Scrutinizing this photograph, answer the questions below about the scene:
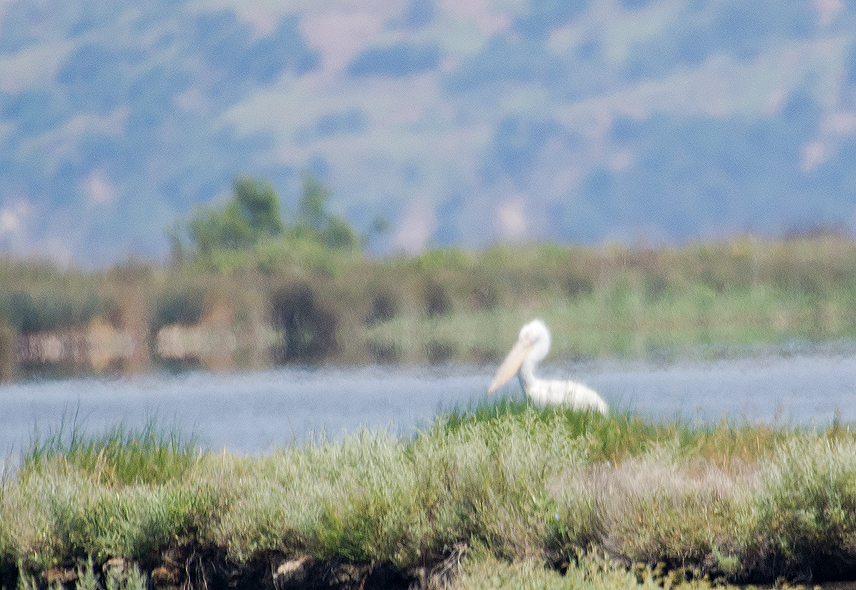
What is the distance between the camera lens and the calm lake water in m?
13.0

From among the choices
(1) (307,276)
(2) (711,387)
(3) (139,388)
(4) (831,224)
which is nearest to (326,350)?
(1) (307,276)

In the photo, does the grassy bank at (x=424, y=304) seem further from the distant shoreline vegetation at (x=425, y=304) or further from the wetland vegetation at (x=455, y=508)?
the wetland vegetation at (x=455, y=508)

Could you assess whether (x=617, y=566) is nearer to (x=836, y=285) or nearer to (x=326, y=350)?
(x=326, y=350)

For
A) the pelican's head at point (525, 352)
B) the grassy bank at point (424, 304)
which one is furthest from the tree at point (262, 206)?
the pelican's head at point (525, 352)

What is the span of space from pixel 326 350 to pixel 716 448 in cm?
1952

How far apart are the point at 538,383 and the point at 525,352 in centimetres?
140

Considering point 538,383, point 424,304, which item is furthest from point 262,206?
point 538,383

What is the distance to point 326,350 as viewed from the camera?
25.7m

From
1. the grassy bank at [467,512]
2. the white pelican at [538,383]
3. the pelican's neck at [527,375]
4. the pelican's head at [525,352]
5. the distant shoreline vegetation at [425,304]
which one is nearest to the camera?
the grassy bank at [467,512]

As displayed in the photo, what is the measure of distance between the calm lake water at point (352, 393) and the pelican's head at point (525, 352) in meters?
0.26

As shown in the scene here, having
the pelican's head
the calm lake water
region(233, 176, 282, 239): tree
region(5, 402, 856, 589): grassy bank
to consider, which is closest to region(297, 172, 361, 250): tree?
region(233, 176, 282, 239): tree

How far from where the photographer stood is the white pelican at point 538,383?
8328mm

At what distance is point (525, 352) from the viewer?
10.8m

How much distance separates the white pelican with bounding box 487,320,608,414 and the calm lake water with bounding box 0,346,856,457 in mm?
321
